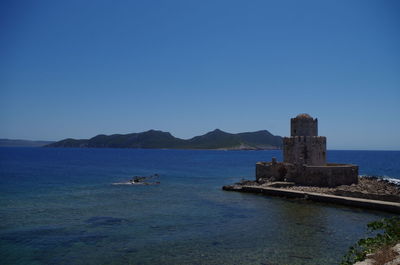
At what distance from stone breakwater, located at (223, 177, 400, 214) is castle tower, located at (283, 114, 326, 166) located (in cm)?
282

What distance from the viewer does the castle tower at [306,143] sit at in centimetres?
3102

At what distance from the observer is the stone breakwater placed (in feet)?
72.1

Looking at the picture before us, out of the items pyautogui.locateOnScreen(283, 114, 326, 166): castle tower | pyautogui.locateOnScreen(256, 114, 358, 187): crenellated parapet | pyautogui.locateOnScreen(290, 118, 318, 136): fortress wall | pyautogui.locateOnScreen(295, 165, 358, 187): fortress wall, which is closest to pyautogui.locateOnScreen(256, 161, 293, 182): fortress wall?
pyautogui.locateOnScreen(256, 114, 358, 187): crenellated parapet

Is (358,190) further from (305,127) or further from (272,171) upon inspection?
(272,171)

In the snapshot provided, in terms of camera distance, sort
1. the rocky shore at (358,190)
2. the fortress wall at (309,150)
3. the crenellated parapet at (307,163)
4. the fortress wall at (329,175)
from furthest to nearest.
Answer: the fortress wall at (309,150), the crenellated parapet at (307,163), the fortress wall at (329,175), the rocky shore at (358,190)

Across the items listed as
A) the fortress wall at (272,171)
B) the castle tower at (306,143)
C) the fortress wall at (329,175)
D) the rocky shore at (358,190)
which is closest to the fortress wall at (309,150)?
the castle tower at (306,143)

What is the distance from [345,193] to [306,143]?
7009mm

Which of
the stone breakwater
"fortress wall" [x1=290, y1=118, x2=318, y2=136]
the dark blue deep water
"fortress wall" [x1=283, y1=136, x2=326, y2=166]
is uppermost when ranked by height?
"fortress wall" [x1=290, y1=118, x2=318, y2=136]

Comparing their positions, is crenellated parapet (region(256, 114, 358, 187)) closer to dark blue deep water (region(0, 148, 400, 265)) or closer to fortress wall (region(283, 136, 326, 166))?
fortress wall (region(283, 136, 326, 166))

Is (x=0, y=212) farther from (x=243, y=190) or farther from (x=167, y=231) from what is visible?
(x=243, y=190)

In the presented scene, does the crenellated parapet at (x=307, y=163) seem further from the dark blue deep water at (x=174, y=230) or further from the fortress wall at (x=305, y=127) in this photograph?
the dark blue deep water at (x=174, y=230)

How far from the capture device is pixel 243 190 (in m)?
30.8

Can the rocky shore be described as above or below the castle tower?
below

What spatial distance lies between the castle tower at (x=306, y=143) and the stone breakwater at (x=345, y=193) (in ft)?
9.27
